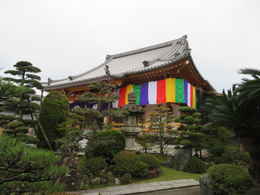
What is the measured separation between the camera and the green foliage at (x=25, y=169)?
57.6 inches

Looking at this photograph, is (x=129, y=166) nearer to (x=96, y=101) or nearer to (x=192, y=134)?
(x=96, y=101)

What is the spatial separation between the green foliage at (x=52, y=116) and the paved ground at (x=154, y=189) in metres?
4.47

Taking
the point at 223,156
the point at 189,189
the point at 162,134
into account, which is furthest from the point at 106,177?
the point at 223,156

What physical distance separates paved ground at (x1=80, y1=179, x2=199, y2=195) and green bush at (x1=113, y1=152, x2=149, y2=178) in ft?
2.32

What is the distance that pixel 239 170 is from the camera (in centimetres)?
450

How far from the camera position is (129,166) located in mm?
6438

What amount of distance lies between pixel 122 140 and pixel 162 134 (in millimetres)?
2820

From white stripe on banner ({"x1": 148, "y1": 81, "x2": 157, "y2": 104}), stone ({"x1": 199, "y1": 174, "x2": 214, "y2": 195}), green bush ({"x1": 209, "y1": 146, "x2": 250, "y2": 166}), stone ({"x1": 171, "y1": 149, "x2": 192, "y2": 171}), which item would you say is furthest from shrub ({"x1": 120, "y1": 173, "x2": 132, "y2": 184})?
white stripe on banner ({"x1": 148, "y1": 81, "x2": 157, "y2": 104})

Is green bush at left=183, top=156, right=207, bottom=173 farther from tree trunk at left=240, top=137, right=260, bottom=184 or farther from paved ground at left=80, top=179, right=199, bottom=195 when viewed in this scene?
tree trunk at left=240, top=137, right=260, bottom=184

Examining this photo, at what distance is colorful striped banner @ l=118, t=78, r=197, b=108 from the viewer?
11672 mm

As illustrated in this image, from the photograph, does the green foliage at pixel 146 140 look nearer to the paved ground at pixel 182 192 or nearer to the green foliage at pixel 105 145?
the green foliage at pixel 105 145

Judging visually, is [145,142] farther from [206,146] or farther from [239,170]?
[239,170]

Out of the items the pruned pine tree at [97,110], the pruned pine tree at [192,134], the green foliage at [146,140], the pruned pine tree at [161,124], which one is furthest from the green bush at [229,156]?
the pruned pine tree at [97,110]

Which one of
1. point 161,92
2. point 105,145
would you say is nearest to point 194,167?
point 105,145
